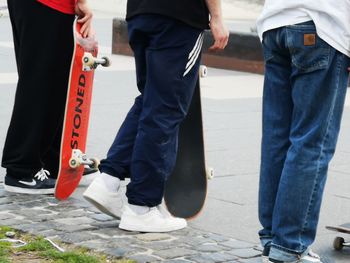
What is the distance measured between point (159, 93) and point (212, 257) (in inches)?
34.9

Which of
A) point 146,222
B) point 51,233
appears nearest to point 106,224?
point 146,222

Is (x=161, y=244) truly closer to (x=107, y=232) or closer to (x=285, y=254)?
(x=107, y=232)

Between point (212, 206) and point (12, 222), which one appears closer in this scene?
point (12, 222)

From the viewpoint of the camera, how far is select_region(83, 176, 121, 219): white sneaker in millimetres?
5199

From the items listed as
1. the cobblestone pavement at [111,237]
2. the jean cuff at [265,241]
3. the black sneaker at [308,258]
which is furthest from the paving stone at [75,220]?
the black sneaker at [308,258]

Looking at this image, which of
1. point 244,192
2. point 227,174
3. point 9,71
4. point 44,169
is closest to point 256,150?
point 227,174

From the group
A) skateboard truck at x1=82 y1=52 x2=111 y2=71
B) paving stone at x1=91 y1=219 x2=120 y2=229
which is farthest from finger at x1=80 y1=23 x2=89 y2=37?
paving stone at x1=91 y1=219 x2=120 y2=229

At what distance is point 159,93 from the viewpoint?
4.99 m

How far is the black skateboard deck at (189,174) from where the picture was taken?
5445 millimetres

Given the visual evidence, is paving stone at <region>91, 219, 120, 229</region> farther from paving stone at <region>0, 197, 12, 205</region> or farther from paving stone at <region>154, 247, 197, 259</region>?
paving stone at <region>0, 197, 12, 205</region>

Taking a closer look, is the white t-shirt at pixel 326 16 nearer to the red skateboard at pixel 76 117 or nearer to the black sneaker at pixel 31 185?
the red skateboard at pixel 76 117

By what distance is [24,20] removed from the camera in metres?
5.84

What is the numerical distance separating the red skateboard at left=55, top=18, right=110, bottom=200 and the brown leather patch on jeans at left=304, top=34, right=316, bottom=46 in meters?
1.82

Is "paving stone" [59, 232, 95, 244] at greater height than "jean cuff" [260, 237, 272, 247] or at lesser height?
lesser
